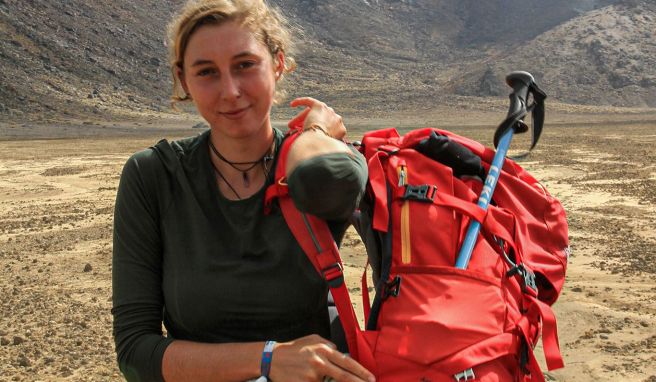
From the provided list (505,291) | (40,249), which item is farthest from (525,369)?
(40,249)

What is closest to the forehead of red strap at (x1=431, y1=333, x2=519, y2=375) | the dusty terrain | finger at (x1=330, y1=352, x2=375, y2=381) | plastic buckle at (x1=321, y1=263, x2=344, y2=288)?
plastic buckle at (x1=321, y1=263, x2=344, y2=288)

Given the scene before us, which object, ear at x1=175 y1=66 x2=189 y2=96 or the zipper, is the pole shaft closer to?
the zipper

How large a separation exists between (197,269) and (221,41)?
1.94ft

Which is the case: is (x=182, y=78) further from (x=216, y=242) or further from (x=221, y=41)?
(x=216, y=242)

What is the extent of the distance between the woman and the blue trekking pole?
0.44m

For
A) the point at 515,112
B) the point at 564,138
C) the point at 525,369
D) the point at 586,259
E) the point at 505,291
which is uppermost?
the point at 515,112

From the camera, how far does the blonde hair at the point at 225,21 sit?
1.79 m

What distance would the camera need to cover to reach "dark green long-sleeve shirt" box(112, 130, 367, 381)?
1777 millimetres

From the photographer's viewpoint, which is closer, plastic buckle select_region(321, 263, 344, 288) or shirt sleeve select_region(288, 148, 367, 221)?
shirt sleeve select_region(288, 148, 367, 221)

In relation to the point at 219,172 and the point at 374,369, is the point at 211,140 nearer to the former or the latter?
the point at 219,172

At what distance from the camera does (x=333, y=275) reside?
1.73 metres

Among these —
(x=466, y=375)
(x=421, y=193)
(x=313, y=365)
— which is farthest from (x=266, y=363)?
(x=421, y=193)

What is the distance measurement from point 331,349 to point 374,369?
0.12 meters

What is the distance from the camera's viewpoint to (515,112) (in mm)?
2273
